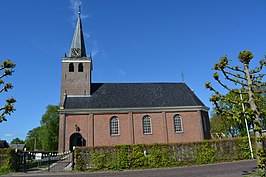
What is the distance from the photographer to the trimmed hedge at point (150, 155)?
15.9 metres

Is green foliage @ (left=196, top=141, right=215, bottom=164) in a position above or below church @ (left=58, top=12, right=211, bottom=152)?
below

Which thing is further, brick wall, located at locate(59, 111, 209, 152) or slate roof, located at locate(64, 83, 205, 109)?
slate roof, located at locate(64, 83, 205, 109)

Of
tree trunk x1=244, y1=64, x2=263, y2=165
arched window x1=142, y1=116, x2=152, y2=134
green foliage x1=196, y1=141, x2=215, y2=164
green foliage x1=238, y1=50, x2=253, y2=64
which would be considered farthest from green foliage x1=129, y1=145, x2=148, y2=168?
arched window x1=142, y1=116, x2=152, y2=134

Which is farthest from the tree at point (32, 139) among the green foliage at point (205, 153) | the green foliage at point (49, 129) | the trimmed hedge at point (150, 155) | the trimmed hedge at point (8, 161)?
the green foliage at point (205, 153)

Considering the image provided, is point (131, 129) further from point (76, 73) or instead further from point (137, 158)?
point (137, 158)

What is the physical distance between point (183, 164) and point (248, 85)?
30.3 feet

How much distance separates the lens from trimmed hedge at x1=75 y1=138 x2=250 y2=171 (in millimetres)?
15945

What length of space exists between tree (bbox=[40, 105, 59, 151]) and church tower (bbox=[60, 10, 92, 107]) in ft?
87.8

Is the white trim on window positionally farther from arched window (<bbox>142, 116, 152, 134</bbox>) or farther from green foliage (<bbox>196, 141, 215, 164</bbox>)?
green foliage (<bbox>196, 141, 215, 164</bbox>)

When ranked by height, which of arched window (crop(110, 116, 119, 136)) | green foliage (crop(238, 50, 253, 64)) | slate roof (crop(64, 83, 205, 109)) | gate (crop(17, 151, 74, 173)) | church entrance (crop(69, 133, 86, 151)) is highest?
slate roof (crop(64, 83, 205, 109))

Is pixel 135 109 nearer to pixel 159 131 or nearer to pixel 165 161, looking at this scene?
pixel 159 131

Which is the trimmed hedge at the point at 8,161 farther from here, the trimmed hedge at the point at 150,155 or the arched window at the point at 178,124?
the arched window at the point at 178,124

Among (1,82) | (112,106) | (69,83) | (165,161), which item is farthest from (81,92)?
(1,82)

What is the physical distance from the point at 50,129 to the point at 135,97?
30.9m
